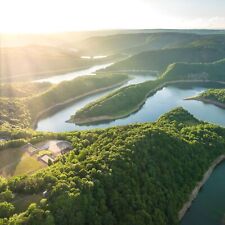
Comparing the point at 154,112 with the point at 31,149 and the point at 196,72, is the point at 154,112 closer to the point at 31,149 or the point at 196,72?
the point at 31,149

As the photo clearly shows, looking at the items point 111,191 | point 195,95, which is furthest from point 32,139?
point 195,95

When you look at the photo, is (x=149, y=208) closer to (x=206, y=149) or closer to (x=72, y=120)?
(x=206, y=149)

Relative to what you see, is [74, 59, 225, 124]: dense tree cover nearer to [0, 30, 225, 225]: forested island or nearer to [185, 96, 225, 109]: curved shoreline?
[185, 96, 225, 109]: curved shoreline

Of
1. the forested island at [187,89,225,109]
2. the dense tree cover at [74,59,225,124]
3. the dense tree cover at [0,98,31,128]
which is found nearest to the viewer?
the dense tree cover at [0,98,31,128]

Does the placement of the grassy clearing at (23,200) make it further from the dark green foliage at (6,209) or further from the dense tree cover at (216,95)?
the dense tree cover at (216,95)

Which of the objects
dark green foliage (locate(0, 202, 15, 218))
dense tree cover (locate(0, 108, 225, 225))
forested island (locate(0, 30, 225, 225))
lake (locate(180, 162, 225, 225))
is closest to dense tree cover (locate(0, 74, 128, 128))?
forested island (locate(0, 30, 225, 225))
